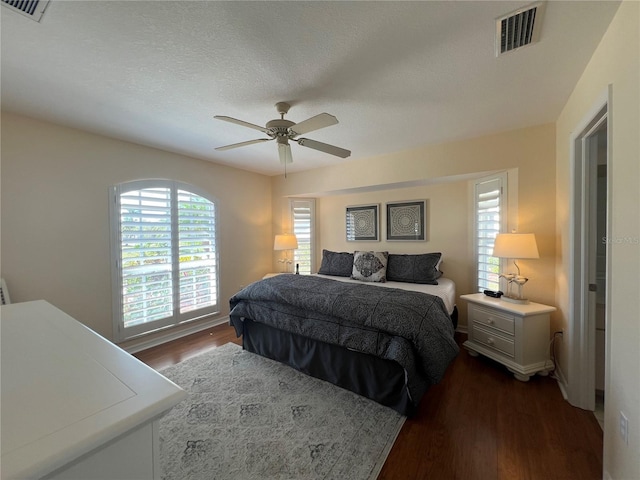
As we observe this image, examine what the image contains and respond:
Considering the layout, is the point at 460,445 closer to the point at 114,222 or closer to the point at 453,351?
the point at 453,351

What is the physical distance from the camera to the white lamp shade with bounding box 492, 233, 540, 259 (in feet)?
7.87

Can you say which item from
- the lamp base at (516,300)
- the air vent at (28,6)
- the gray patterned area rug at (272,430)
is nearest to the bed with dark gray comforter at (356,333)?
the gray patterned area rug at (272,430)

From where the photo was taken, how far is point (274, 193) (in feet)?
Result: 16.2

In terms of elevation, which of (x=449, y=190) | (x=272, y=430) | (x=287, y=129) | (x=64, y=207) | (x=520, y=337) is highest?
(x=287, y=129)

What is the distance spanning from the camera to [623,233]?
1.25 meters

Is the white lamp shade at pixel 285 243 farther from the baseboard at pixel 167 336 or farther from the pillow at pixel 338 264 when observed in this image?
the baseboard at pixel 167 336

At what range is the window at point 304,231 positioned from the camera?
4816 mm

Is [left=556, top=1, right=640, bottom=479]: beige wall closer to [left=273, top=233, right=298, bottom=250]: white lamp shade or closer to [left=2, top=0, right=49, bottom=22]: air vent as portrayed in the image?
[left=2, top=0, right=49, bottom=22]: air vent

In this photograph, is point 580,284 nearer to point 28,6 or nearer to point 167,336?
point 28,6

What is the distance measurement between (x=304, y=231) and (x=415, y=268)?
2.17 m

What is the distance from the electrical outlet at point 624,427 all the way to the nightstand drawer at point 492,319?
1.21 metres

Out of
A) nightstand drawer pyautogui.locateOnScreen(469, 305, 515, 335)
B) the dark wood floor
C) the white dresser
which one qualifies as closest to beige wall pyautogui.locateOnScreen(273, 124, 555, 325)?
nightstand drawer pyautogui.locateOnScreen(469, 305, 515, 335)

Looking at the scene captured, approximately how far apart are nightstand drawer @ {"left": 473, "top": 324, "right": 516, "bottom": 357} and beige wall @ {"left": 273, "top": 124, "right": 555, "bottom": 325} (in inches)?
23.2

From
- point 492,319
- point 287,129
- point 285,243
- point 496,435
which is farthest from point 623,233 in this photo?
point 285,243
